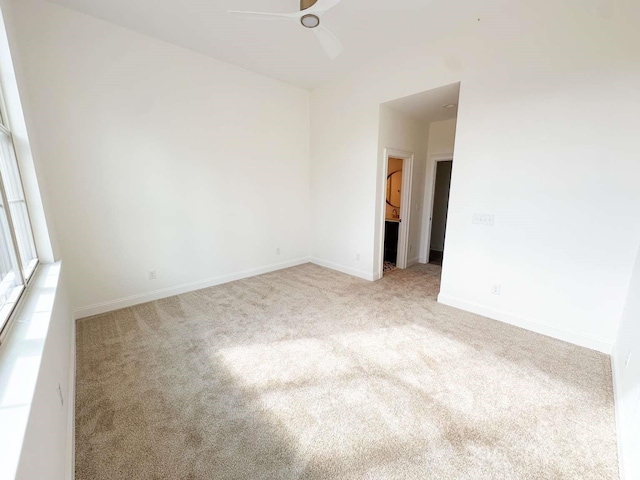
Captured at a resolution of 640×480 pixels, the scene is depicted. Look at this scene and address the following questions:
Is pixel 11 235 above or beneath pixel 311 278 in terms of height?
above

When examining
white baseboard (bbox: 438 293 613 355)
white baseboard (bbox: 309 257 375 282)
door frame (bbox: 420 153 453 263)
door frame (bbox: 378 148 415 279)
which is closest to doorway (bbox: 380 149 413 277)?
door frame (bbox: 378 148 415 279)

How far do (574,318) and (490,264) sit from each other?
0.83m

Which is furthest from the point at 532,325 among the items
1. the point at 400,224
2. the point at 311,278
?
the point at 311,278

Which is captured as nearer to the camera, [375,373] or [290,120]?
[375,373]

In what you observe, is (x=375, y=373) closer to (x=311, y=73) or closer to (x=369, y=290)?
(x=369, y=290)

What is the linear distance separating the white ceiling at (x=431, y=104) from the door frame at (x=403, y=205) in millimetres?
607

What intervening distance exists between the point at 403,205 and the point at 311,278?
2055 mm

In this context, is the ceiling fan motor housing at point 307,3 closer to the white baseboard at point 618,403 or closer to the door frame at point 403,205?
the door frame at point 403,205

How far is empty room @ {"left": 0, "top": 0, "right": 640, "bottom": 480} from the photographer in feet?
4.95

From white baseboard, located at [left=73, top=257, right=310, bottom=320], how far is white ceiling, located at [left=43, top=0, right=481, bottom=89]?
10.1 ft

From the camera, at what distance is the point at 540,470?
140cm

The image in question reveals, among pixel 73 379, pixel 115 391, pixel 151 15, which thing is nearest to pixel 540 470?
pixel 115 391

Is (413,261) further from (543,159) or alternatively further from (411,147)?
(543,159)

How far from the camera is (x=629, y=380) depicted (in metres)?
1.71
